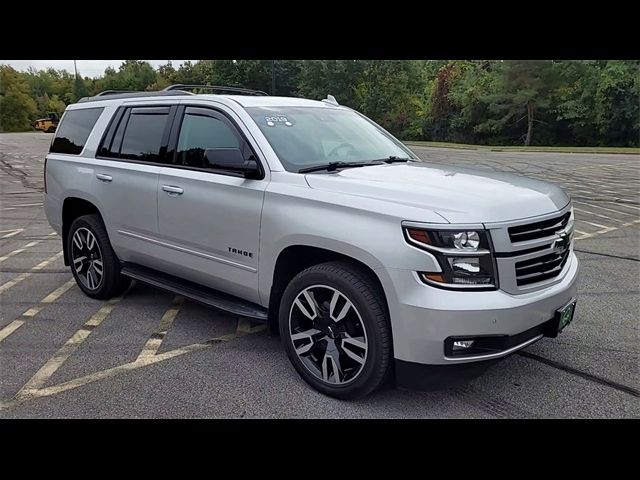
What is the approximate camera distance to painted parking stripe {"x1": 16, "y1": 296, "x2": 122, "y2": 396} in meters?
3.61

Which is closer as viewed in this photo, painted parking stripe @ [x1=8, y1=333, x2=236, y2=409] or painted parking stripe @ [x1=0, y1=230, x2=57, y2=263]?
painted parking stripe @ [x1=8, y1=333, x2=236, y2=409]

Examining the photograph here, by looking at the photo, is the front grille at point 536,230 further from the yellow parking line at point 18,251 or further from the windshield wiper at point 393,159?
the yellow parking line at point 18,251

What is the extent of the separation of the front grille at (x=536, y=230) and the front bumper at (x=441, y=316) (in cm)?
33

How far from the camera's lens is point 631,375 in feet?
12.1

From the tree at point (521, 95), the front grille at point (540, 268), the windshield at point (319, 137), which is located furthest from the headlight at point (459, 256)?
the tree at point (521, 95)

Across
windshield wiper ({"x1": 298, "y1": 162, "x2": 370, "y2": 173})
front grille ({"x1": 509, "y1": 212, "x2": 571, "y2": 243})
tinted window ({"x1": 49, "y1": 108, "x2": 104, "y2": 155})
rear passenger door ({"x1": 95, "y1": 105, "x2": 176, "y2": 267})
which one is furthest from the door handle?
front grille ({"x1": 509, "y1": 212, "x2": 571, "y2": 243})

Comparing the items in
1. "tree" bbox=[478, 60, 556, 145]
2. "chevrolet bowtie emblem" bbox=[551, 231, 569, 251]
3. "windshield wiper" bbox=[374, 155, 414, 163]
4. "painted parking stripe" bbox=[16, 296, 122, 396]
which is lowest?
"painted parking stripe" bbox=[16, 296, 122, 396]

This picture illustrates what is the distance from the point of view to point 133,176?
4637mm

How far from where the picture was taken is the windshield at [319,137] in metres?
3.87

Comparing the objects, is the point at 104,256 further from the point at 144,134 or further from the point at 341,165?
the point at 341,165

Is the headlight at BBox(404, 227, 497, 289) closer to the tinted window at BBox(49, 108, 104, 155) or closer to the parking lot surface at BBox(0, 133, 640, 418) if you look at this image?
the parking lot surface at BBox(0, 133, 640, 418)

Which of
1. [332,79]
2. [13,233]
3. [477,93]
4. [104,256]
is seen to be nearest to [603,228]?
[104,256]

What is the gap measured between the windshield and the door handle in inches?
32.4

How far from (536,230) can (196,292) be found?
2.54 m
